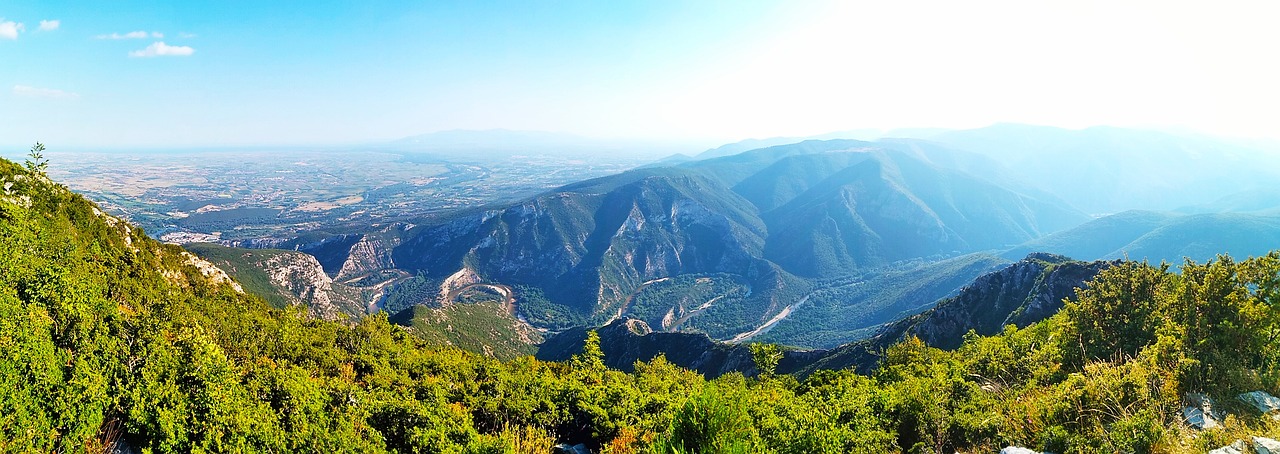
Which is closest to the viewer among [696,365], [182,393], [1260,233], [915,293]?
[182,393]

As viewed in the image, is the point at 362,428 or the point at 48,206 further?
the point at 48,206

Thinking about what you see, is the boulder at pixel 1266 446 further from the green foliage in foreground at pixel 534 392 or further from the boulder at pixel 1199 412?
the boulder at pixel 1199 412

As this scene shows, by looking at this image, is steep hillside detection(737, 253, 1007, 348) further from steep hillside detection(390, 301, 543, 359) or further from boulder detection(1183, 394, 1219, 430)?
boulder detection(1183, 394, 1219, 430)

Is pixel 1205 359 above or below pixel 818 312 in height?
above

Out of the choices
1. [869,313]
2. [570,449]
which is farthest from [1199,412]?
[869,313]

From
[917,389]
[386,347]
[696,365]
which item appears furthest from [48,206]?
[696,365]

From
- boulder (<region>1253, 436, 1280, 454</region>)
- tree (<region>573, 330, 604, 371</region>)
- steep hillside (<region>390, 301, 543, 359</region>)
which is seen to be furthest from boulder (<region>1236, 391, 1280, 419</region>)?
steep hillside (<region>390, 301, 543, 359</region>)

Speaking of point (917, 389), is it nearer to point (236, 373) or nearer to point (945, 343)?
point (236, 373)

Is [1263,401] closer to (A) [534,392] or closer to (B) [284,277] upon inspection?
(A) [534,392]
